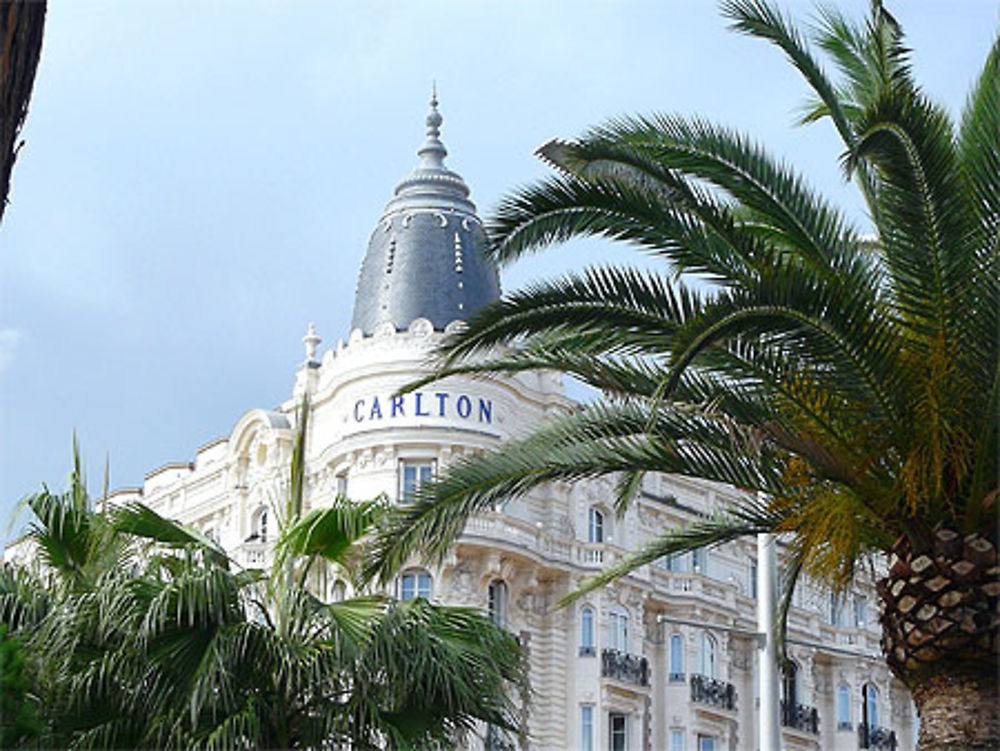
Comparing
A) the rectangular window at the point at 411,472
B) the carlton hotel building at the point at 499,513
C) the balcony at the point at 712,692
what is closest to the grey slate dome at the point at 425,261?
the carlton hotel building at the point at 499,513

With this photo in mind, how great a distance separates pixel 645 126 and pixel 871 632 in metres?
43.0

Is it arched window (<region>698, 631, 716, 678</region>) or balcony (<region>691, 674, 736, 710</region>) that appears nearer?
balcony (<region>691, 674, 736, 710</region>)

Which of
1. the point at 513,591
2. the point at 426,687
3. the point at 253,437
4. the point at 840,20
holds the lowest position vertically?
the point at 426,687

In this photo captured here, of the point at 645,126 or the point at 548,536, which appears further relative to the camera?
the point at 548,536

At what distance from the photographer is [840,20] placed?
54.1ft

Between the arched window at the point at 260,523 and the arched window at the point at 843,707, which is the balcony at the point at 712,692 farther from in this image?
the arched window at the point at 260,523

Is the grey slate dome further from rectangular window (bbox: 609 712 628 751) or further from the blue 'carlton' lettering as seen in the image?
rectangular window (bbox: 609 712 628 751)

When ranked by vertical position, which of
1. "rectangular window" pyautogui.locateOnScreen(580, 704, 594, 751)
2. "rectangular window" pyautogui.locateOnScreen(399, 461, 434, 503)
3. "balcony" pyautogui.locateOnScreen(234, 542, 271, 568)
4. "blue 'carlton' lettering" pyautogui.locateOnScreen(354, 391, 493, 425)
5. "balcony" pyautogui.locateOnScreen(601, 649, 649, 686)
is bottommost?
"rectangular window" pyautogui.locateOnScreen(580, 704, 594, 751)

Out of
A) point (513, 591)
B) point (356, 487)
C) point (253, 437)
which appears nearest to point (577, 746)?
point (513, 591)

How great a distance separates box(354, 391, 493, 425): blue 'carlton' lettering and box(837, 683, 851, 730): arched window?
635 inches

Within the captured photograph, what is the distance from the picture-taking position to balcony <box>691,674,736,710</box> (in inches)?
1984

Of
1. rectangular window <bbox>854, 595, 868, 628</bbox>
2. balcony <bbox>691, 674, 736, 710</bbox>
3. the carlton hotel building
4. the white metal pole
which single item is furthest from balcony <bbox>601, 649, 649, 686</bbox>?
the white metal pole

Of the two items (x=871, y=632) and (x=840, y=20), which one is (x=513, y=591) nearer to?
(x=871, y=632)

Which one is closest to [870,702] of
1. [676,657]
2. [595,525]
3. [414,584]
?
[676,657]
